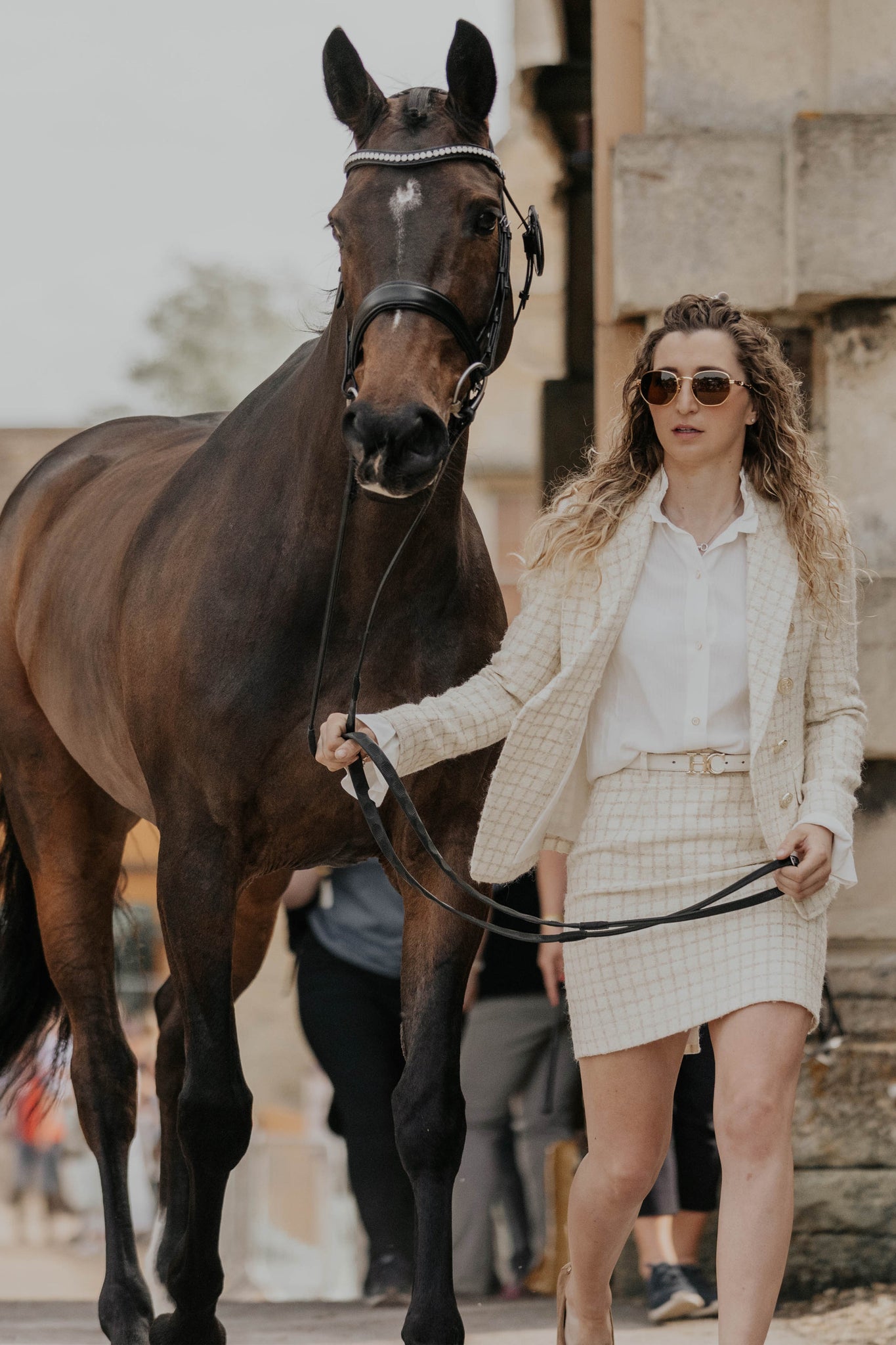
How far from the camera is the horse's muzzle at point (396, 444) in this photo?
2.60 meters

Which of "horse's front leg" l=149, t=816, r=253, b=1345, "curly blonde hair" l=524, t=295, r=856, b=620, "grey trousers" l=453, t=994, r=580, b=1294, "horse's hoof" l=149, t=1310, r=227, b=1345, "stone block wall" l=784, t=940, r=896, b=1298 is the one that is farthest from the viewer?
"grey trousers" l=453, t=994, r=580, b=1294

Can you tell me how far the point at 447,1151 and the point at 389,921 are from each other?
1.79 meters

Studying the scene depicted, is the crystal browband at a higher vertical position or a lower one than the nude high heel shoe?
higher

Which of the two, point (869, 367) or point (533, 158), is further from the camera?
point (533, 158)

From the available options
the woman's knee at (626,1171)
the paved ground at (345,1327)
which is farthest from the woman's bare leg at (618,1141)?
the paved ground at (345,1327)

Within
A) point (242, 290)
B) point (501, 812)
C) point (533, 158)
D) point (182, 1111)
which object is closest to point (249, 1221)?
point (182, 1111)

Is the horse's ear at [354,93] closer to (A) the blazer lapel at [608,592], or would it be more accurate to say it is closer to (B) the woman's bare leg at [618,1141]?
(A) the blazer lapel at [608,592]

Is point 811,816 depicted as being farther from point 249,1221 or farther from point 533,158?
point 533,158

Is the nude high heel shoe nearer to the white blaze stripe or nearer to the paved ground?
the paved ground

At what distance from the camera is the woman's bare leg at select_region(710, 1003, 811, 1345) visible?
2.69 meters

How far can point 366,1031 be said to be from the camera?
4910 mm

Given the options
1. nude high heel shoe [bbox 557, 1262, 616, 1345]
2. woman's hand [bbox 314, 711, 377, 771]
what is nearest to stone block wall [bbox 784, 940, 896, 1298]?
nude high heel shoe [bbox 557, 1262, 616, 1345]

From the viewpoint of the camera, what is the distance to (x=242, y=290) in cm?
2994

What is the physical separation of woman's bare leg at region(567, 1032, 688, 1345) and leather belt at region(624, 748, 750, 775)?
0.46m
